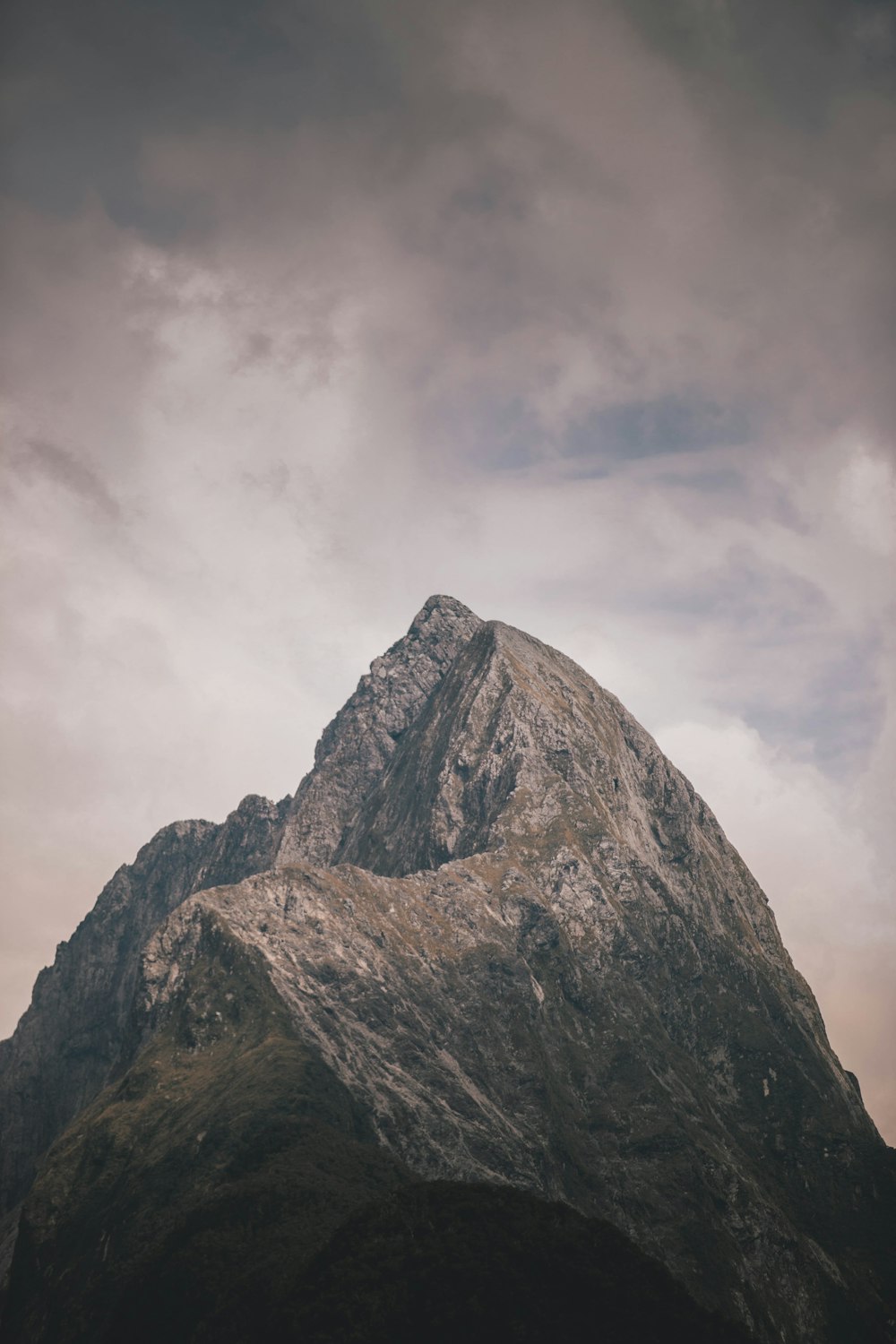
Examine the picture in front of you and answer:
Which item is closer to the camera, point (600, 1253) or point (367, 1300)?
point (367, 1300)

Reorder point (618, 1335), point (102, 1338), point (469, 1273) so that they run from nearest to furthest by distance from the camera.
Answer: point (618, 1335) → point (469, 1273) → point (102, 1338)

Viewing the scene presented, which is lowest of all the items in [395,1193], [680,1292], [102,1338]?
[102,1338]

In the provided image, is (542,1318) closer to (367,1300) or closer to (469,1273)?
(469,1273)

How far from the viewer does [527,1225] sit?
178375mm

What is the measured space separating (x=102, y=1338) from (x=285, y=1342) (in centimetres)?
6155

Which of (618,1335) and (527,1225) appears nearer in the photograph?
(618,1335)

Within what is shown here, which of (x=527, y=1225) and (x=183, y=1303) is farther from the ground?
(x=527, y=1225)

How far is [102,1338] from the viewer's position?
631 ft

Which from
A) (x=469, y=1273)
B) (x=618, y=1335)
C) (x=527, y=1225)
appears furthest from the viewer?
(x=527, y=1225)

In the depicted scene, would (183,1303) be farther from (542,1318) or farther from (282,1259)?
(542,1318)

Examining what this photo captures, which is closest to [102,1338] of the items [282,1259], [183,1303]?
[183,1303]

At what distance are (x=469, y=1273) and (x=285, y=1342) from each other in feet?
95.0

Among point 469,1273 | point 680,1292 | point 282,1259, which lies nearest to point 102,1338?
point 282,1259

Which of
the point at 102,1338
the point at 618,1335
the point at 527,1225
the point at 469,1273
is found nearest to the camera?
the point at 618,1335
